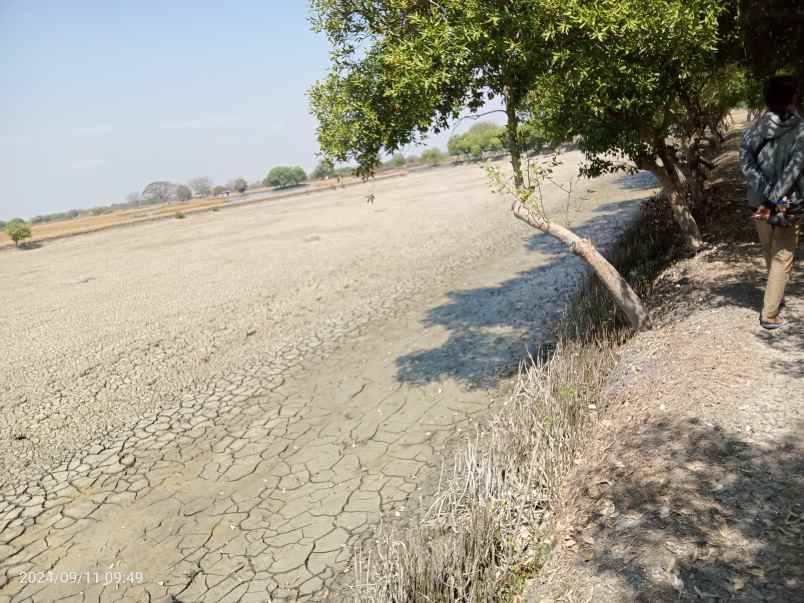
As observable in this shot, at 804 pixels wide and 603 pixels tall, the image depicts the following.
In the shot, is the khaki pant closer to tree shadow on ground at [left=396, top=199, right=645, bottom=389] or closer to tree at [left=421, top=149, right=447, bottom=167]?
tree shadow on ground at [left=396, top=199, right=645, bottom=389]

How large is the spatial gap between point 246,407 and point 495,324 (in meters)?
4.98

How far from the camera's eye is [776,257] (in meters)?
5.31

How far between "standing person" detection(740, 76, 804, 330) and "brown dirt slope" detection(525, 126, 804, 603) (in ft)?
3.27

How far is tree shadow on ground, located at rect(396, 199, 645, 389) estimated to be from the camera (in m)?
8.70

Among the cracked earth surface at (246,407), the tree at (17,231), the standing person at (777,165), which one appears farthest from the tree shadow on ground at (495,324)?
the tree at (17,231)

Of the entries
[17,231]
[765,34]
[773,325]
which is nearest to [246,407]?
[773,325]

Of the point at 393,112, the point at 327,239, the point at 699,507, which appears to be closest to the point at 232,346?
the point at 393,112

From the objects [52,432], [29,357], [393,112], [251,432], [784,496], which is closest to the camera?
[784,496]

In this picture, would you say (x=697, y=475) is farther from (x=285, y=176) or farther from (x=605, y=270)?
(x=285, y=176)

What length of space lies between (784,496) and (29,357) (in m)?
14.3

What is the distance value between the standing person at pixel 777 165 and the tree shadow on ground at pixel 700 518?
6.46 ft

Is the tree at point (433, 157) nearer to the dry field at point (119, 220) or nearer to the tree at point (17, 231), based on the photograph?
the dry field at point (119, 220)

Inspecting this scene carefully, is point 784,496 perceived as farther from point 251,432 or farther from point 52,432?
point 52,432

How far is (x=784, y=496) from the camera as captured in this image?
3.65 metres
